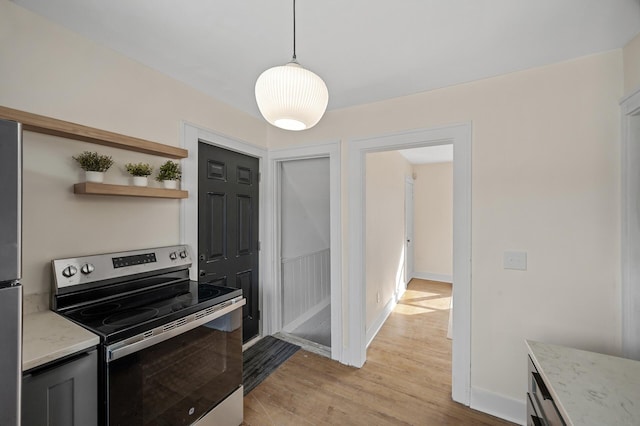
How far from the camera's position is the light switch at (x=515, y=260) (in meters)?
1.82

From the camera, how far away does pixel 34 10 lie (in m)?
1.33

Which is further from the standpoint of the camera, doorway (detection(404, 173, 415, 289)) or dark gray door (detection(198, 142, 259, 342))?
doorway (detection(404, 173, 415, 289))

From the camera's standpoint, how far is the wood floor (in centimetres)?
Answer: 184

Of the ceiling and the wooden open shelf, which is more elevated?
the ceiling

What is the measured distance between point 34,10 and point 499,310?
323 centimetres

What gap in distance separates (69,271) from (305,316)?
99.7 inches

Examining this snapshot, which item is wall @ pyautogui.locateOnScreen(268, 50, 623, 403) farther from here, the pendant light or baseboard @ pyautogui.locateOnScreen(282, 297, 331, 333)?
baseboard @ pyautogui.locateOnScreen(282, 297, 331, 333)

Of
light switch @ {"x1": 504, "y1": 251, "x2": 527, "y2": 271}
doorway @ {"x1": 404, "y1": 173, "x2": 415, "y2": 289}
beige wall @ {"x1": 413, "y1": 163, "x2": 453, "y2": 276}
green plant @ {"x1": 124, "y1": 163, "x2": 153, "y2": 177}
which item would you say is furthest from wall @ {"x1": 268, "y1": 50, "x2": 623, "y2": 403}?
beige wall @ {"x1": 413, "y1": 163, "x2": 453, "y2": 276}

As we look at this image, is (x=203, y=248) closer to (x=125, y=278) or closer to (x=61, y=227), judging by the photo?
(x=125, y=278)

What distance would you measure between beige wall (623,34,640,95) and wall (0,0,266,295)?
2.85 meters

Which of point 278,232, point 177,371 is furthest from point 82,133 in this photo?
point 278,232

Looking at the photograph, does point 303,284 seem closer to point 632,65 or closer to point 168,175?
point 168,175

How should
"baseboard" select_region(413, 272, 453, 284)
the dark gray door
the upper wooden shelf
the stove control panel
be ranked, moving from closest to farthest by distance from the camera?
the upper wooden shelf
the stove control panel
the dark gray door
"baseboard" select_region(413, 272, 453, 284)

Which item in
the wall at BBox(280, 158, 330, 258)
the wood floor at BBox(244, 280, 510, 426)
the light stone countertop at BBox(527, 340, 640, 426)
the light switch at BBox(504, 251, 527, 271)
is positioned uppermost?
the wall at BBox(280, 158, 330, 258)
